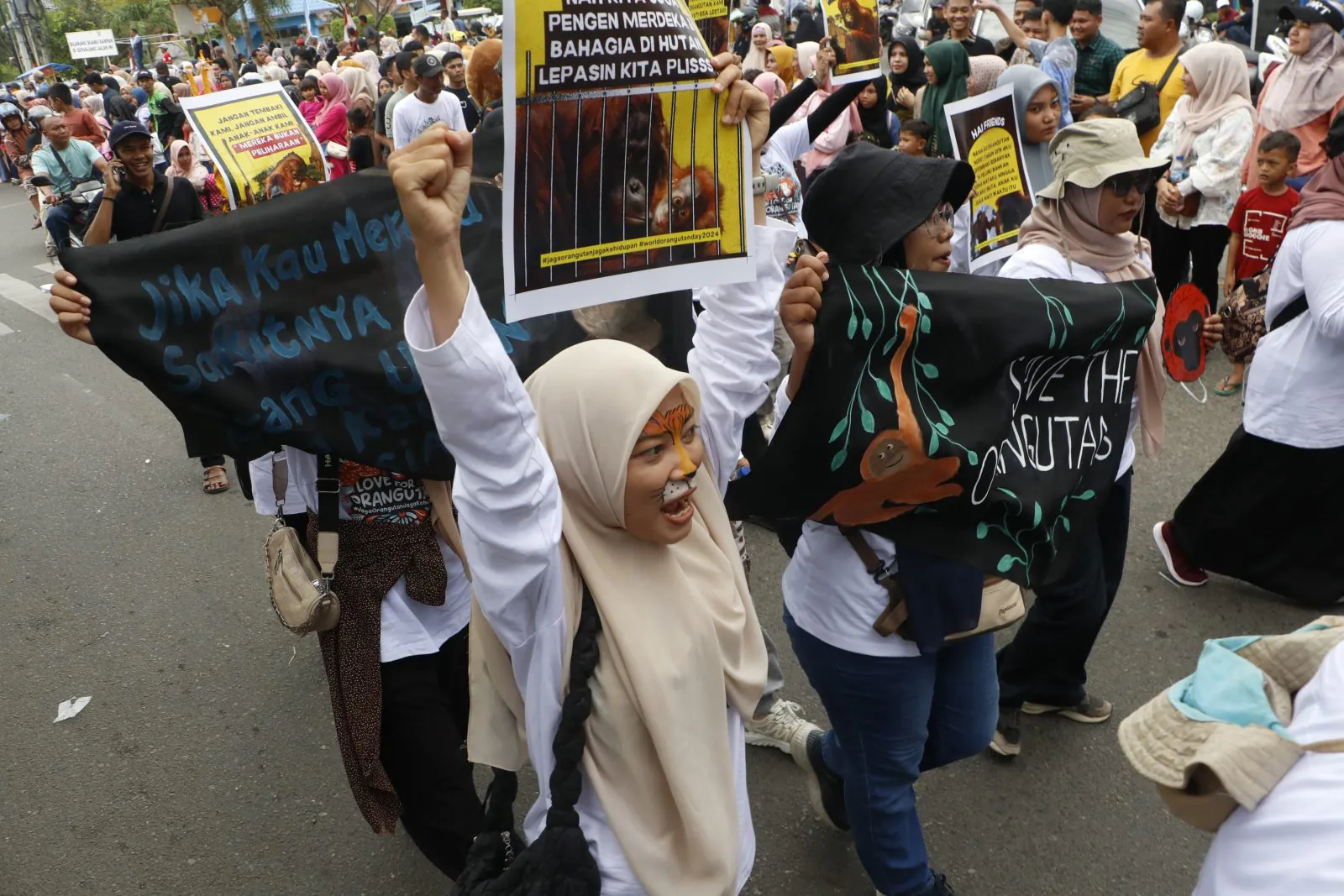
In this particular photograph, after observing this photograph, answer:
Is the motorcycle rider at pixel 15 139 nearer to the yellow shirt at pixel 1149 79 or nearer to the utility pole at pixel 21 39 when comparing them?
the yellow shirt at pixel 1149 79

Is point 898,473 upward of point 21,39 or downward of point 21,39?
upward

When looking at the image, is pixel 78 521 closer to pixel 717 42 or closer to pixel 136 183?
pixel 136 183

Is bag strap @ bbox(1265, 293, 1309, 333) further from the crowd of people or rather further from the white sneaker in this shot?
the white sneaker

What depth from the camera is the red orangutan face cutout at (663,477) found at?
70.1 inches

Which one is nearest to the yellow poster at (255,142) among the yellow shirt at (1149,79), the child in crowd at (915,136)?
the child in crowd at (915,136)

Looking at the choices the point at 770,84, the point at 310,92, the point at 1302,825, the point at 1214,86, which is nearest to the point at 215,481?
the point at 770,84

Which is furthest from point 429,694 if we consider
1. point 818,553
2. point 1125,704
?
point 1125,704

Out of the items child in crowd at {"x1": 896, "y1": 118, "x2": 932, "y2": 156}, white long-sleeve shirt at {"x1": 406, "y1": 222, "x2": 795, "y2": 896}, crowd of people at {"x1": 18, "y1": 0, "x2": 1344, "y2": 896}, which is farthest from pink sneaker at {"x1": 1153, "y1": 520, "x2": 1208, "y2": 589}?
white long-sleeve shirt at {"x1": 406, "y1": 222, "x2": 795, "y2": 896}

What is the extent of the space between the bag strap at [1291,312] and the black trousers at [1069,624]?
109 centimetres

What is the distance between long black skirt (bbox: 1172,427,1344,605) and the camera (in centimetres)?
395

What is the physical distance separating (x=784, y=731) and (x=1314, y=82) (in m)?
5.77

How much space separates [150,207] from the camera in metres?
4.96

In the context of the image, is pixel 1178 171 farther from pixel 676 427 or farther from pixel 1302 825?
pixel 1302 825

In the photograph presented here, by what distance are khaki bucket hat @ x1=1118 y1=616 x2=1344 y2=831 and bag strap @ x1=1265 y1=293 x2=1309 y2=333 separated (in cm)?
259
